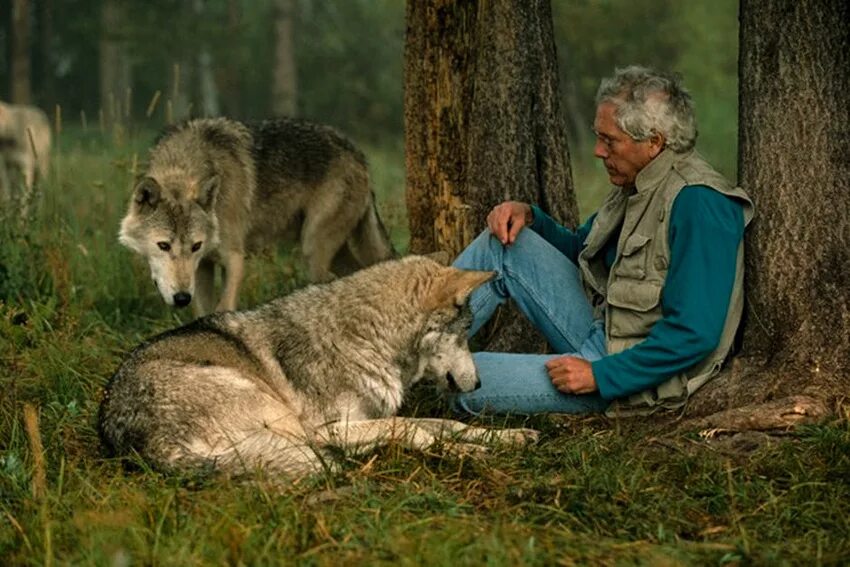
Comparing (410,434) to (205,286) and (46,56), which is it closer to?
(205,286)

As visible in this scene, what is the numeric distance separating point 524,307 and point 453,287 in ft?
2.46

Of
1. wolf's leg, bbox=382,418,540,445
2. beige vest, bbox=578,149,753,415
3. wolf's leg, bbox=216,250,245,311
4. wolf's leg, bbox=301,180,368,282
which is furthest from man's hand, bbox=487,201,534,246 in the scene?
wolf's leg, bbox=301,180,368,282

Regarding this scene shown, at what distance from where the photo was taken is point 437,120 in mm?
6590

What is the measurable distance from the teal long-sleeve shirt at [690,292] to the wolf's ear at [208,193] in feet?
12.3

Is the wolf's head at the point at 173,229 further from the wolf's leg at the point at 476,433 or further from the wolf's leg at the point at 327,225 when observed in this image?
the wolf's leg at the point at 476,433

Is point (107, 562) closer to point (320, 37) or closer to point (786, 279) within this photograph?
point (786, 279)

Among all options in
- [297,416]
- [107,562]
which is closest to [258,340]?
[297,416]

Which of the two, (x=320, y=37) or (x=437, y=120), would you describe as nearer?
(x=437, y=120)

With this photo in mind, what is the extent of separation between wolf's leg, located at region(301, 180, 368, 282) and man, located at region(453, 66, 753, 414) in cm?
317

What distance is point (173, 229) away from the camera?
7543 mm

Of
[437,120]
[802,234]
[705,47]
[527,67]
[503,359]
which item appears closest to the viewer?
[802,234]

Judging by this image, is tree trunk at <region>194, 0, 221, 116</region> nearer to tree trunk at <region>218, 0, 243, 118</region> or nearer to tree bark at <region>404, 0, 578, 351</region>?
tree trunk at <region>218, 0, 243, 118</region>

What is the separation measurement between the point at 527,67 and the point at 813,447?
267 cm

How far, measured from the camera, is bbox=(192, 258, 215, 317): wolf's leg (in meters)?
8.27
